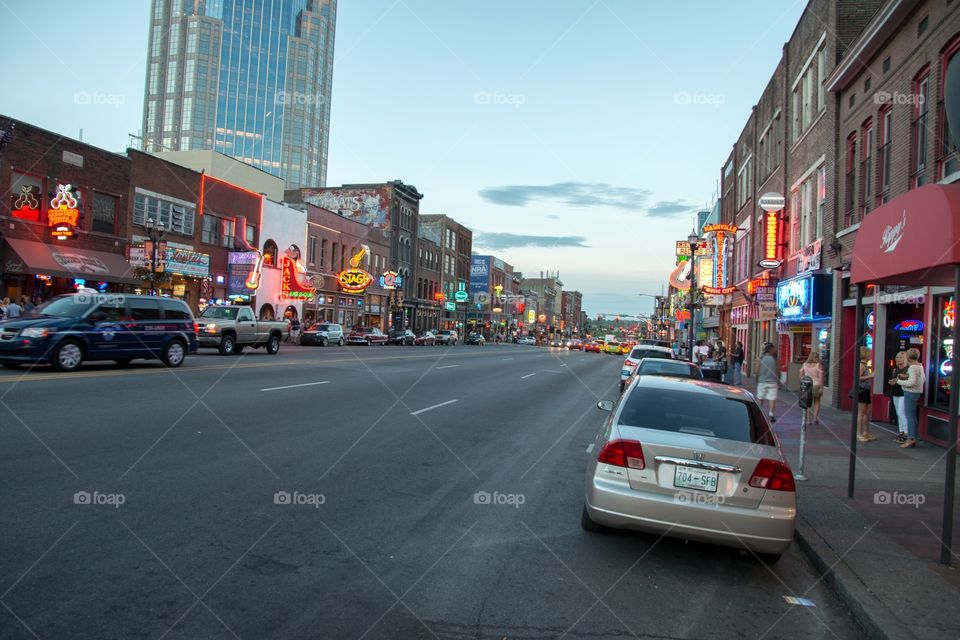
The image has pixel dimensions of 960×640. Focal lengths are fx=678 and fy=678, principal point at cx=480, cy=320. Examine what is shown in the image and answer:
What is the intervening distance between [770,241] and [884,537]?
20069 mm

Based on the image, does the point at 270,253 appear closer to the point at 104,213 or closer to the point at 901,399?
the point at 104,213

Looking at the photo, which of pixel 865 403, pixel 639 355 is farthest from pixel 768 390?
pixel 639 355

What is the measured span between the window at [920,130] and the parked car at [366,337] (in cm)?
3915

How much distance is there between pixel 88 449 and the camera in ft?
25.0

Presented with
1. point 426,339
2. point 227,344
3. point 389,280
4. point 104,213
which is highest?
point 104,213

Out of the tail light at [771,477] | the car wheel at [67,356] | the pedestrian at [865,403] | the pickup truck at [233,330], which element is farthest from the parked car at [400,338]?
the tail light at [771,477]

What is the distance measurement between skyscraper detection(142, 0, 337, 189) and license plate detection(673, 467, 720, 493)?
14101 cm

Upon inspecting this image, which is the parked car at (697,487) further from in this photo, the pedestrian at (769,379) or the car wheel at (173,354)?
the car wheel at (173,354)

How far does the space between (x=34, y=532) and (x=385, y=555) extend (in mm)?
2557

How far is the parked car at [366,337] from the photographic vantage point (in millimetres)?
48062

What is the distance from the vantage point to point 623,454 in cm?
548

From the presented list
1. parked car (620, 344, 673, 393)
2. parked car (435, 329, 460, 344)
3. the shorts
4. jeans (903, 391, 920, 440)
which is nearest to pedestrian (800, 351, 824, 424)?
the shorts

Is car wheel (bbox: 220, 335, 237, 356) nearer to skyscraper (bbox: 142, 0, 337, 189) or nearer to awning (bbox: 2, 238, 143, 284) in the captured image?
awning (bbox: 2, 238, 143, 284)

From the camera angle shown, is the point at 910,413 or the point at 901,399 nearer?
the point at 910,413
